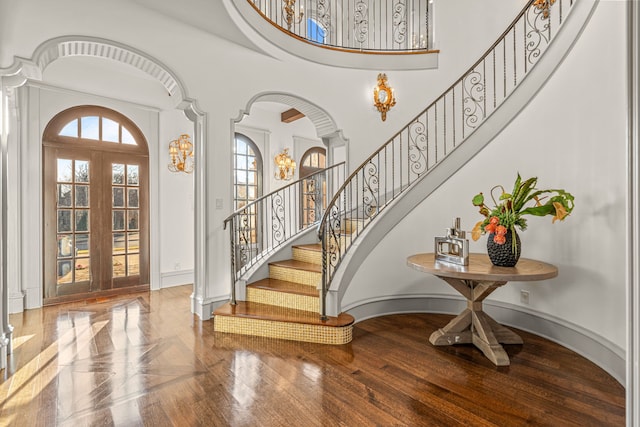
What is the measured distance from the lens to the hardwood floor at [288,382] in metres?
1.89

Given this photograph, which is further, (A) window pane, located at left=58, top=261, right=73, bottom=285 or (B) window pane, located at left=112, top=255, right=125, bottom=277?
(B) window pane, located at left=112, top=255, right=125, bottom=277

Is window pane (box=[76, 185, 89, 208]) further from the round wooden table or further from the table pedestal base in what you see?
the table pedestal base

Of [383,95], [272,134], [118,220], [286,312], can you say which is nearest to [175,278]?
[118,220]

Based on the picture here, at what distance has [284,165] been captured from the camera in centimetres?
679

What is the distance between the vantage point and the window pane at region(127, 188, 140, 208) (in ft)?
16.6

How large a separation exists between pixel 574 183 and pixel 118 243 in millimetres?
5706

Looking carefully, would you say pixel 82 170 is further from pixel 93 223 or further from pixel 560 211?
pixel 560 211

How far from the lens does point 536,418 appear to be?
186 centimetres

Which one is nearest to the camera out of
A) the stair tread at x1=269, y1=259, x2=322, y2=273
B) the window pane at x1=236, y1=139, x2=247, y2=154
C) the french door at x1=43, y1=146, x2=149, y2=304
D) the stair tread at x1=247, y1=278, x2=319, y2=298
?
the stair tread at x1=247, y1=278, x2=319, y2=298

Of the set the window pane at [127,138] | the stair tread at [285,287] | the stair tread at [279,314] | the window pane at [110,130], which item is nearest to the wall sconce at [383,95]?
the stair tread at [285,287]

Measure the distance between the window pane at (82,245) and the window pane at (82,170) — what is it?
808 mm

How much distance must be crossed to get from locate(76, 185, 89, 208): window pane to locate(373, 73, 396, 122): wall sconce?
438cm

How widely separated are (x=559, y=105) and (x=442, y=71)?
7.67ft

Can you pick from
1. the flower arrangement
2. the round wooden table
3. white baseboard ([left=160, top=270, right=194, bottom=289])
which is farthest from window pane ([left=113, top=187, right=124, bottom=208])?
the flower arrangement
